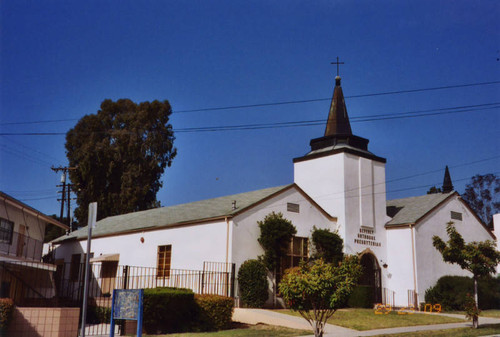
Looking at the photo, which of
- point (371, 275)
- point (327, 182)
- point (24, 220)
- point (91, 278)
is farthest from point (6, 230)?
point (371, 275)

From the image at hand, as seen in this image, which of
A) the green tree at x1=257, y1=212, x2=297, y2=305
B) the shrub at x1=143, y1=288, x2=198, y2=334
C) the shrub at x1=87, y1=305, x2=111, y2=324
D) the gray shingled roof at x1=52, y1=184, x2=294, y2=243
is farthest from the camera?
the gray shingled roof at x1=52, y1=184, x2=294, y2=243

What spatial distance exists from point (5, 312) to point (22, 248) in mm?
12890

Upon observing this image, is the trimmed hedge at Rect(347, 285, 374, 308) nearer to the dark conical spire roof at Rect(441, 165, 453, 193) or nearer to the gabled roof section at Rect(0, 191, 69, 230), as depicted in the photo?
the dark conical spire roof at Rect(441, 165, 453, 193)

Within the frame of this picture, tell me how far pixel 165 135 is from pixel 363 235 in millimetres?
26045

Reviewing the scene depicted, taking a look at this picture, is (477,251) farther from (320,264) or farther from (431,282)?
(431,282)

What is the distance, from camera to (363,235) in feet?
90.7

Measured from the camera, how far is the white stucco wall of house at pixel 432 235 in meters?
27.0

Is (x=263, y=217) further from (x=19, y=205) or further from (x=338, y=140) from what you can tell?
(x=19, y=205)

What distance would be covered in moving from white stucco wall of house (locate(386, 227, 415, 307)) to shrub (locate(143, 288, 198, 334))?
14.3 metres

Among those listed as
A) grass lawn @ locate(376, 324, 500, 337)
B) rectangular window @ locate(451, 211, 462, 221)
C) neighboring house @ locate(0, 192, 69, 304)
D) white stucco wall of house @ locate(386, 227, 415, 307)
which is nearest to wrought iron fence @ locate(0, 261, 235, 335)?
neighboring house @ locate(0, 192, 69, 304)

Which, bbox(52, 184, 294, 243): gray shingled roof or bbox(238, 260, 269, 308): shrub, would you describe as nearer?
bbox(238, 260, 269, 308): shrub

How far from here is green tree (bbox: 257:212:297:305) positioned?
23.0m

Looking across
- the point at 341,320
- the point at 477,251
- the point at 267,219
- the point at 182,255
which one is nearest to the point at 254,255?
the point at 267,219

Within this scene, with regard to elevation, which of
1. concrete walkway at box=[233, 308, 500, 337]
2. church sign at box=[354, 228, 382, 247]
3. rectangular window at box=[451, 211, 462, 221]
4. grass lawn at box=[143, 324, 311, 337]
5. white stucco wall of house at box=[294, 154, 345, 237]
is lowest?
grass lawn at box=[143, 324, 311, 337]
